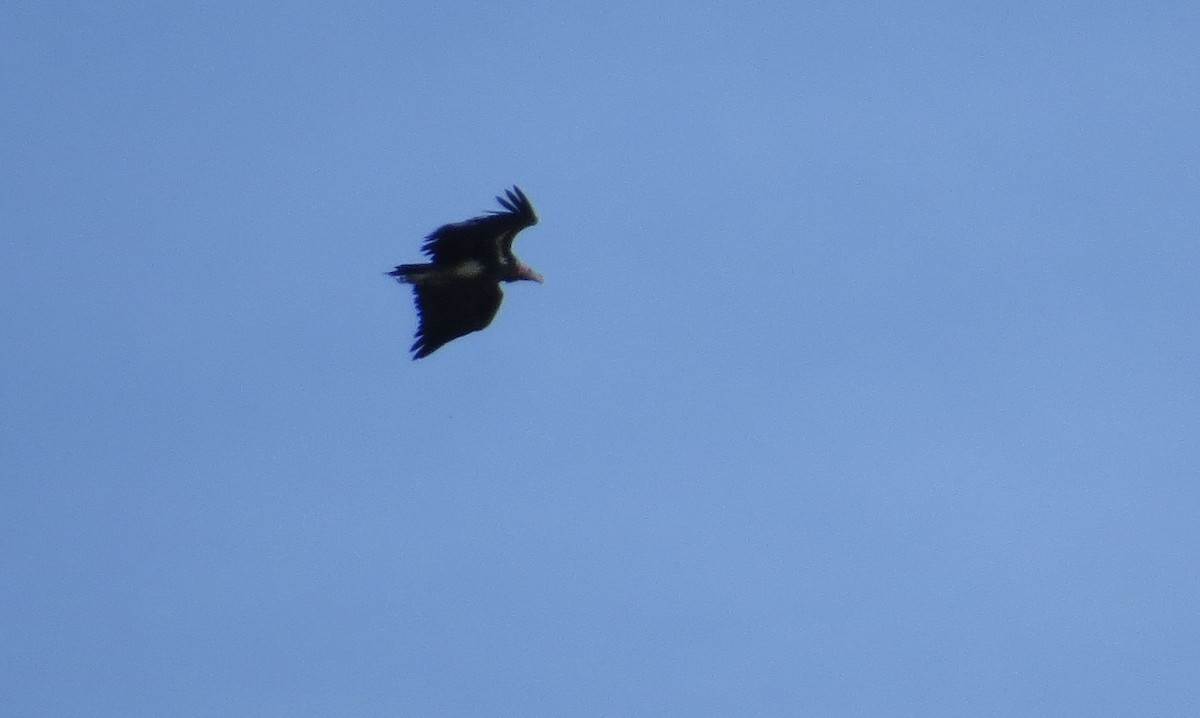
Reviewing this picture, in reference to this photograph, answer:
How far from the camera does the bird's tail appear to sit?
32406 millimetres

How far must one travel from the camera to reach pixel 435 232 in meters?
32.1

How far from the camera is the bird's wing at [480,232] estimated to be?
31.8m

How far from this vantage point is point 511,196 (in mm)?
31641

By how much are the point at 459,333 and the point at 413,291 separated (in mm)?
799

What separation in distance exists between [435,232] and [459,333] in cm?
175

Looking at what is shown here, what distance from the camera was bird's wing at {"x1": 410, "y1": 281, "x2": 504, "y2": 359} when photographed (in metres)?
33.2

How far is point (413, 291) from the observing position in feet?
109

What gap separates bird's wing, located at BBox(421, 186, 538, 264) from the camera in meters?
31.8

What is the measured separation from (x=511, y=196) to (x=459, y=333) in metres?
2.48

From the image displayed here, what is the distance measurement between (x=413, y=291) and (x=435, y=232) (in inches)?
50.6

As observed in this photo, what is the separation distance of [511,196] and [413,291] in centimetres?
226

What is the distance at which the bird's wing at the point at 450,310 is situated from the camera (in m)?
33.2

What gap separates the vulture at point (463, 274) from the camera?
32.1 m

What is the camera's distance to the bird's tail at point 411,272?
3241 cm
